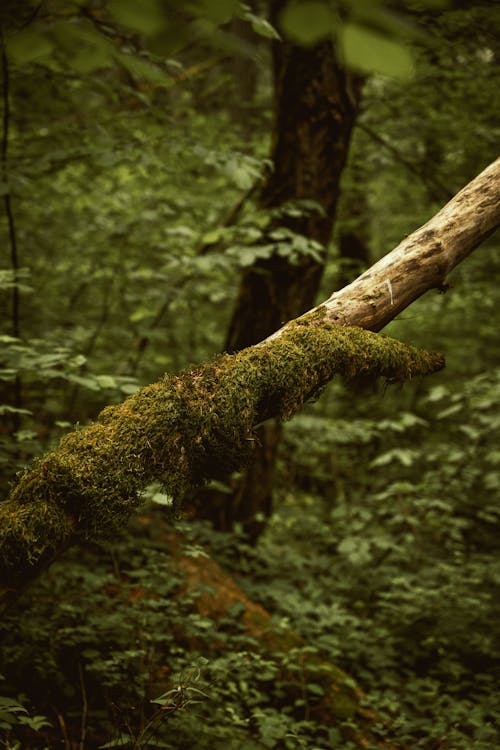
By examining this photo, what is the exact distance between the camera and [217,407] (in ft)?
6.40

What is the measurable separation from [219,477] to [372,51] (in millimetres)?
1576

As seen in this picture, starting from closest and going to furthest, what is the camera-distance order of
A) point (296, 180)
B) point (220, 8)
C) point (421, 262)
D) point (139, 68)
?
point (220, 8)
point (139, 68)
point (421, 262)
point (296, 180)

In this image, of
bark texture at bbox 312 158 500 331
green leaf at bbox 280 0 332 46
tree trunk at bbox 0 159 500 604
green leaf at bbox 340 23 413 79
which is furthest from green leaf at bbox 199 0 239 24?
bark texture at bbox 312 158 500 331

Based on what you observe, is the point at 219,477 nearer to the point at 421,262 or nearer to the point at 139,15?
the point at 421,262

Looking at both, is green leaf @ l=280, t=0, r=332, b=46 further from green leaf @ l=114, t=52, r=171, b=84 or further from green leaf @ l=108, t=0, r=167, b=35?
green leaf @ l=114, t=52, r=171, b=84

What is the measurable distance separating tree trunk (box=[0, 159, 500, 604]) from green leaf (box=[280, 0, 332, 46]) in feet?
4.05

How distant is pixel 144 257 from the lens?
22.3 ft

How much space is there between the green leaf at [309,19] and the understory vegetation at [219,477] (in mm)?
85

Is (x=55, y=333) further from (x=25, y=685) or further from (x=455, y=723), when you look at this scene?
(x=455, y=723)

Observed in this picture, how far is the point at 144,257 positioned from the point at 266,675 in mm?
5006

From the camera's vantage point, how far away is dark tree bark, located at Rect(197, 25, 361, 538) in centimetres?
487

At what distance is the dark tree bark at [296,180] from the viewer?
487 centimetres

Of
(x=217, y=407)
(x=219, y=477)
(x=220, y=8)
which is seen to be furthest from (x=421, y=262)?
(x=220, y=8)

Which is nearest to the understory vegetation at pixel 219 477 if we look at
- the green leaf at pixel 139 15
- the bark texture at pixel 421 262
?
the green leaf at pixel 139 15
